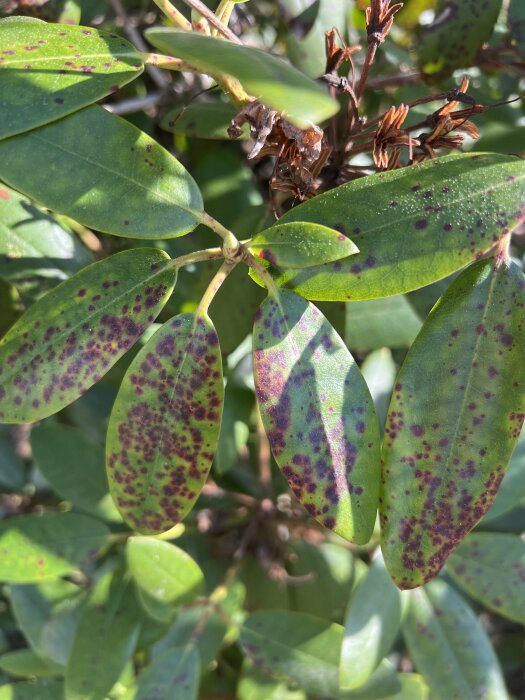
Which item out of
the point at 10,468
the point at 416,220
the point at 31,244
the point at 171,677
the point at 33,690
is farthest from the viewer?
the point at 10,468

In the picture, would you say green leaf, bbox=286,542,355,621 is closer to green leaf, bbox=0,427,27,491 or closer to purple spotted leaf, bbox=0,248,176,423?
green leaf, bbox=0,427,27,491

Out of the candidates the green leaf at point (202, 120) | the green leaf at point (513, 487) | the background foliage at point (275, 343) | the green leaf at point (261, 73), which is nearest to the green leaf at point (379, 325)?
the background foliage at point (275, 343)

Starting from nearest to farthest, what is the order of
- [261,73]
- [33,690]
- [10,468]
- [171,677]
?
[261,73] → [171,677] → [33,690] → [10,468]

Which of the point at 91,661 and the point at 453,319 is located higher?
the point at 453,319

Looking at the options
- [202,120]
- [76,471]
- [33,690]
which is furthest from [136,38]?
[33,690]

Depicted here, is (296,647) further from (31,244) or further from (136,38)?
(136,38)

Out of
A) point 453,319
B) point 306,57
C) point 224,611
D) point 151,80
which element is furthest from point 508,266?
point 151,80

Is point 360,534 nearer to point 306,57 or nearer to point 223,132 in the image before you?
point 223,132
